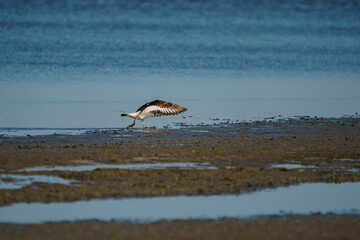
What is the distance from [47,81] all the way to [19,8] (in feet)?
112

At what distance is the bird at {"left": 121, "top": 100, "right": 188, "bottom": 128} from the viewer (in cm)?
1864

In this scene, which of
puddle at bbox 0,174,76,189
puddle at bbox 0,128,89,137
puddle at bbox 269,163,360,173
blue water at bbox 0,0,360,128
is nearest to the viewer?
puddle at bbox 0,174,76,189

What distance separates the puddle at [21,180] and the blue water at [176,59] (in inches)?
290

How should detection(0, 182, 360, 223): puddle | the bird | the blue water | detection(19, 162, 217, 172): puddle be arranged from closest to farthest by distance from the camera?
detection(0, 182, 360, 223): puddle < detection(19, 162, 217, 172): puddle < the bird < the blue water

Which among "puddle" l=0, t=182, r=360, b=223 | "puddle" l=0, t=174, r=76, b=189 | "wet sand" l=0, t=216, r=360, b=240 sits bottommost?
"wet sand" l=0, t=216, r=360, b=240

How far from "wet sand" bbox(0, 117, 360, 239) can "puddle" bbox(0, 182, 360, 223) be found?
0.25m

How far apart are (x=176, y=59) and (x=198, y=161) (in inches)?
961

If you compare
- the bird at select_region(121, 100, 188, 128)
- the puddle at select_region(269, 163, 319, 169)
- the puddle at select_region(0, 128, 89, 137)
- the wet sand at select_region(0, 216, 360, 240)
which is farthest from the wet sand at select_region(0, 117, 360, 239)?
the bird at select_region(121, 100, 188, 128)

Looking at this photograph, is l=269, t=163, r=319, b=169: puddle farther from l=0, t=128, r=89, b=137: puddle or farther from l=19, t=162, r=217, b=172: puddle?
l=0, t=128, r=89, b=137: puddle

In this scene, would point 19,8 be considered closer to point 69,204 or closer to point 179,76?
point 179,76

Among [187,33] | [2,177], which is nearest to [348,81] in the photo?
[187,33]

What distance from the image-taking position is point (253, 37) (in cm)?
4744

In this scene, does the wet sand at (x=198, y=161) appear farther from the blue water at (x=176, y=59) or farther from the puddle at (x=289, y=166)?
the blue water at (x=176, y=59)

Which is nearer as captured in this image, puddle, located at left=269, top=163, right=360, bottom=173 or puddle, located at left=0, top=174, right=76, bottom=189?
puddle, located at left=0, top=174, right=76, bottom=189
